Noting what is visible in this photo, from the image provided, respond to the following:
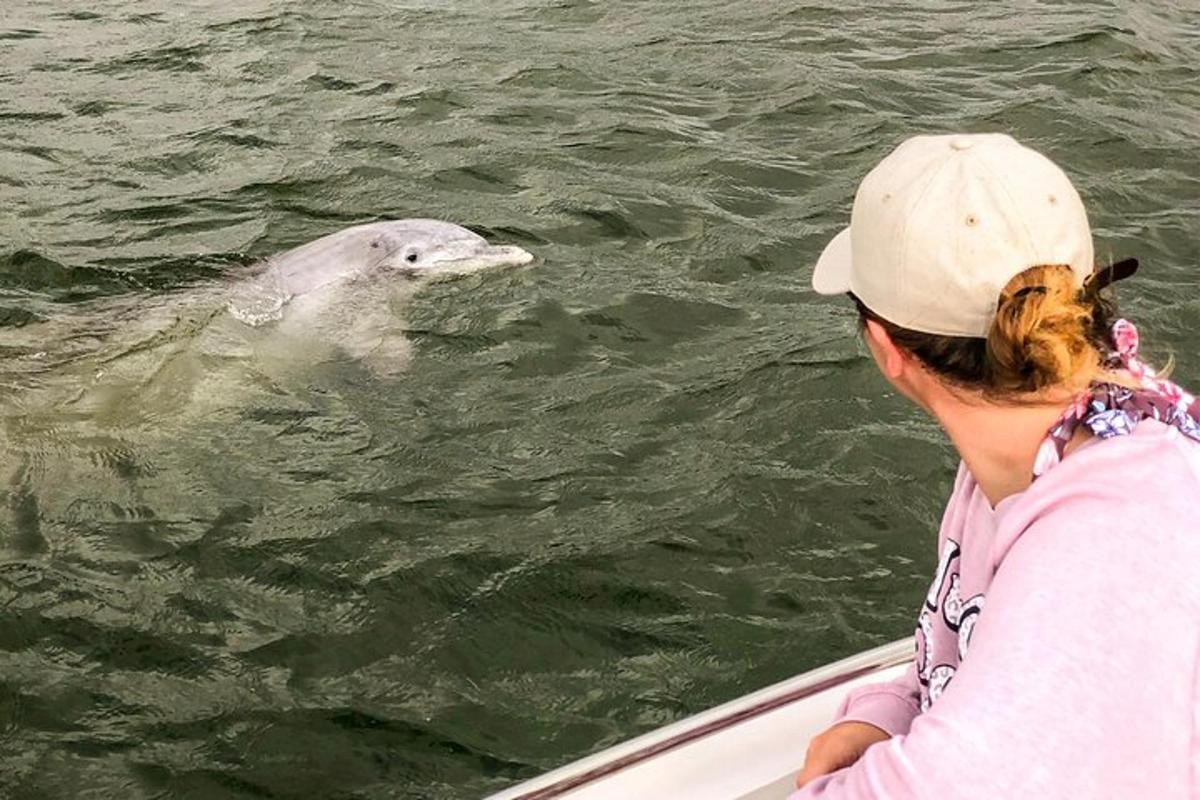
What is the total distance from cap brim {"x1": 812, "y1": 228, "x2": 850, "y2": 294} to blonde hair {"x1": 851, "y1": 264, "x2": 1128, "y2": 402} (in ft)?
0.82

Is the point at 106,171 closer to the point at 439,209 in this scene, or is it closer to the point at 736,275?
the point at 439,209

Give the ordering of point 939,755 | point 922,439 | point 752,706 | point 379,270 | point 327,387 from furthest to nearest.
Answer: point 379,270, point 327,387, point 922,439, point 752,706, point 939,755

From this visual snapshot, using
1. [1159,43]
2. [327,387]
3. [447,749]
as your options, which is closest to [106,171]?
[327,387]

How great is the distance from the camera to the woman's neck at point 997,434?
240 centimetres

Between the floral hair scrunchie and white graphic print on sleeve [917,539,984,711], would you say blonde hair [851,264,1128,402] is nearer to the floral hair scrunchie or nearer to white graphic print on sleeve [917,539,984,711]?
the floral hair scrunchie

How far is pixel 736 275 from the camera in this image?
7.42 metres

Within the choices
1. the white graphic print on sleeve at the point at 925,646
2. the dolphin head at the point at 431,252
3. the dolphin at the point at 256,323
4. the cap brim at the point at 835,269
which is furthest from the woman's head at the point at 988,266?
the dolphin head at the point at 431,252

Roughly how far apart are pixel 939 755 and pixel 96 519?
428cm

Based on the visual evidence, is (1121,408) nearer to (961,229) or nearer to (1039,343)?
(1039,343)

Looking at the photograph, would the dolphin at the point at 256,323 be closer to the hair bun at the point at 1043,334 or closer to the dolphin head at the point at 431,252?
the dolphin head at the point at 431,252

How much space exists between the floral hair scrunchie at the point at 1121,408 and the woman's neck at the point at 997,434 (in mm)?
38

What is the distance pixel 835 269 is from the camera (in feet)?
8.74

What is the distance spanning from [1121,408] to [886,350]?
39 cm

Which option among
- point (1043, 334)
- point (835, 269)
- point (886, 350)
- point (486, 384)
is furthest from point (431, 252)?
point (1043, 334)
